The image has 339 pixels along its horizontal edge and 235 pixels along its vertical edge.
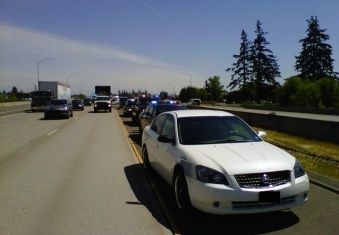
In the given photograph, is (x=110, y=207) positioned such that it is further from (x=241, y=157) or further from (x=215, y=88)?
(x=215, y=88)

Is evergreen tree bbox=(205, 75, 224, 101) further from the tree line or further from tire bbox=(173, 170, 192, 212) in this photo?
tire bbox=(173, 170, 192, 212)

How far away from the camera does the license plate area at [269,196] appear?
5848 mm

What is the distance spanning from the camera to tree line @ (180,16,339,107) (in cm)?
7112

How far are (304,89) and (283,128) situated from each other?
2073 inches

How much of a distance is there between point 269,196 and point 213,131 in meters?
2.19

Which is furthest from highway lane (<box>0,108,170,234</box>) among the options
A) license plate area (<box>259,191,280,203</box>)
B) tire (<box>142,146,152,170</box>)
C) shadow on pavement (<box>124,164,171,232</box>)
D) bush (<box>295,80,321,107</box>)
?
bush (<box>295,80,321,107</box>)

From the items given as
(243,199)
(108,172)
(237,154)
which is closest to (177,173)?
(237,154)

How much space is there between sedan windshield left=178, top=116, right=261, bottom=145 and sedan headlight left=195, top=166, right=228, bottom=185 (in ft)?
4.12

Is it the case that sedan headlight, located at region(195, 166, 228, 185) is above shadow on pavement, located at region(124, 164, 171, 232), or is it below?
above

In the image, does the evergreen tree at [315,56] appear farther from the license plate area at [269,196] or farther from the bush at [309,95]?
the license plate area at [269,196]

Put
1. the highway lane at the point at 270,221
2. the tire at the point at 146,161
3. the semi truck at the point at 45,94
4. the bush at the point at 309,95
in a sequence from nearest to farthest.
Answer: the highway lane at the point at 270,221, the tire at the point at 146,161, the semi truck at the point at 45,94, the bush at the point at 309,95

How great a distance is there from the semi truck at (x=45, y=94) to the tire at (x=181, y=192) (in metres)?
44.0

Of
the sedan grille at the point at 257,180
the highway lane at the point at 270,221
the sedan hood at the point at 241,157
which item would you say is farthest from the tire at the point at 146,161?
the sedan grille at the point at 257,180

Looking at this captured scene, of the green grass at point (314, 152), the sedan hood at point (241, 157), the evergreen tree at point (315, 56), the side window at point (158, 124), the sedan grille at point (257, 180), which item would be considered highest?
the evergreen tree at point (315, 56)
